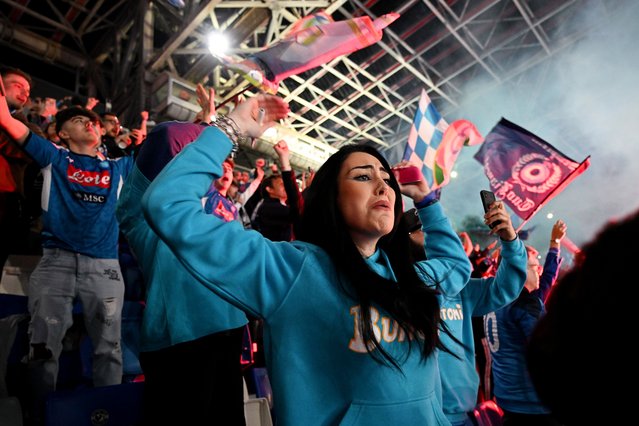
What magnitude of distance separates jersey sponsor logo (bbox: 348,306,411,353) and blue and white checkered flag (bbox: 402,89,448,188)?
13.0 feet

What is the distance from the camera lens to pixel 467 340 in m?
1.96

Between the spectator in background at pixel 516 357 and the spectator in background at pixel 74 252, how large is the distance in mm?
2443

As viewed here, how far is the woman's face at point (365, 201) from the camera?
3.86 ft

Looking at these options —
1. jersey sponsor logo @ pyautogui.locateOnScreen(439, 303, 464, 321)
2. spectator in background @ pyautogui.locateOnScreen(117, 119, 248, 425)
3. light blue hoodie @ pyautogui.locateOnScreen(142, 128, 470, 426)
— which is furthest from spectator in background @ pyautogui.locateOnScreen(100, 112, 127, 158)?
jersey sponsor logo @ pyautogui.locateOnScreen(439, 303, 464, 321)

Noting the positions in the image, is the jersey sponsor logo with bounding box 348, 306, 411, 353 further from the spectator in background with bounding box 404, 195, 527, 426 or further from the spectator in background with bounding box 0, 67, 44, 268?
the spectator in background with bounding box 0, 67, 44, 268

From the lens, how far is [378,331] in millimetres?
991

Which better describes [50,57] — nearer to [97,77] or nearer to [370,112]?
[97,77]

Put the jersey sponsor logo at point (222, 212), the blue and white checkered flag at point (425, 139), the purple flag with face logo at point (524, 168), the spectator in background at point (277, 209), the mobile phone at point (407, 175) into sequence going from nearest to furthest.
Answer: the mobile phone at point (407, 175) → the jersey sponsor logo at point (222, 212) → the spectator in background at point (277, 209) → the purple flag with face logo at point (524, 168) → the blue and white checkered flag at point (425, 139)

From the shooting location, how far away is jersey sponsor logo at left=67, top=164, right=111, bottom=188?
93.4 inches

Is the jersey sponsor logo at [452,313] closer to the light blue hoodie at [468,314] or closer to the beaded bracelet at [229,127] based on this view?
the light blue hoodie at [468,314]

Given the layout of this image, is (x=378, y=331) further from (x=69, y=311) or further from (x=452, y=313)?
(x=69, y=311)

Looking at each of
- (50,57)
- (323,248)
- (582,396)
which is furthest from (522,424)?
(50,57)

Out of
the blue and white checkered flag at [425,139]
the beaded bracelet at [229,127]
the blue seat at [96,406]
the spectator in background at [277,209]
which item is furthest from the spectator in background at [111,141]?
the blue and white checkered flag at [425,139]

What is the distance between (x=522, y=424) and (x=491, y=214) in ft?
5.12
